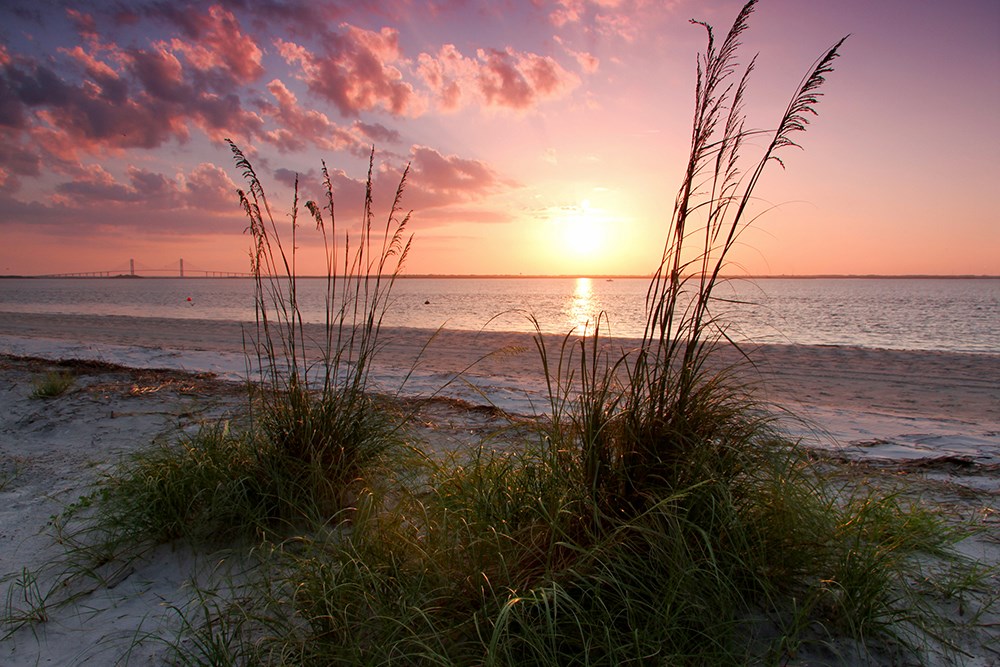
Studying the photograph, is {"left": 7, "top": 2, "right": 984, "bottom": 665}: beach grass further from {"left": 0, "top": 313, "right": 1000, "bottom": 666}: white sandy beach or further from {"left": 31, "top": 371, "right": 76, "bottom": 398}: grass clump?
{"left": 31, "top": 371, "right": 76, "bottom": 398}: grass clump

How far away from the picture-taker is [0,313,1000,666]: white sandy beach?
94.7 inches

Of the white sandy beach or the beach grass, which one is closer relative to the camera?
the beach grass

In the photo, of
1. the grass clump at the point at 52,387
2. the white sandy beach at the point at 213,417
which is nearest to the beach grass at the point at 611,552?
the white sandy beach at the point at 213,417

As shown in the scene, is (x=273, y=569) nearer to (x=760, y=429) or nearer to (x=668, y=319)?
(x=668, y=319)

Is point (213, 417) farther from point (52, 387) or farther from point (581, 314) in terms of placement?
point (581, 314)

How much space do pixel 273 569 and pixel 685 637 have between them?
6.02ft

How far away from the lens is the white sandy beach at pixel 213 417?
2406 mm

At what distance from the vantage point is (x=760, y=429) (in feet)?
8.13

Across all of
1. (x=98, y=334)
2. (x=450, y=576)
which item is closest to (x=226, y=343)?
(x=98, y=334)

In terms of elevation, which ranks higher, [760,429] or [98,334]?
[760,429]

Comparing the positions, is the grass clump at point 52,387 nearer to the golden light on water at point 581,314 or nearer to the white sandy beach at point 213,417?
the white sandy beach at point 213,417

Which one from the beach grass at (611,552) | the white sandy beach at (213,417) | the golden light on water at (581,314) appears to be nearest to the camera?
the beach grass at (611,552)

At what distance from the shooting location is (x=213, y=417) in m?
4.98

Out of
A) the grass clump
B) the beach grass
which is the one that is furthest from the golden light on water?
the grass clump
